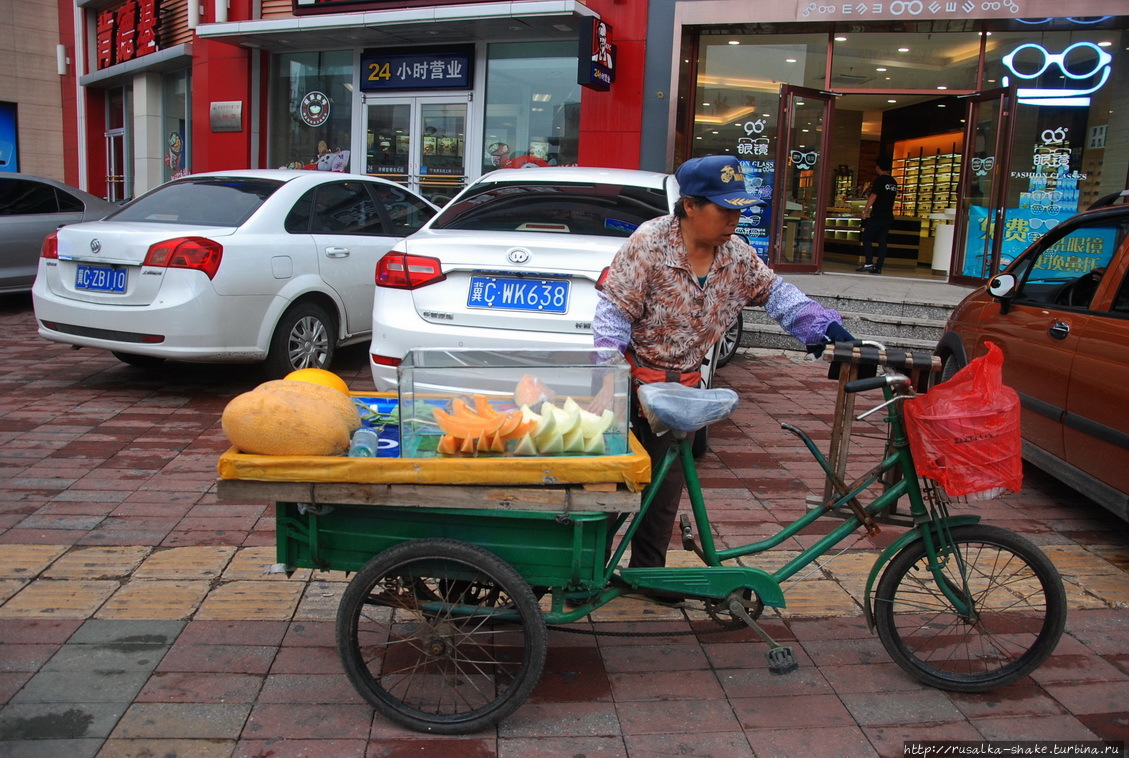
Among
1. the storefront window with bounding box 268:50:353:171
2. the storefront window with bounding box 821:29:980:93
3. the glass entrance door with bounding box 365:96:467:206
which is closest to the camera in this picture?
the storefront window with bounding box 821:29:980:93

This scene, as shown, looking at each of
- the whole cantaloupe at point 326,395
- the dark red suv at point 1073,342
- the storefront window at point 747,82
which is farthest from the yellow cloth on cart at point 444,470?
the storefront window at point 747,82

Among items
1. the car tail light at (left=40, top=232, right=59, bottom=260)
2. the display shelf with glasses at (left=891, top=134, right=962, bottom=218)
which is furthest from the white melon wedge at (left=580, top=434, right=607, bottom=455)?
the display shelf with glasses at (left=891, top=134, right=962, bottom=218)

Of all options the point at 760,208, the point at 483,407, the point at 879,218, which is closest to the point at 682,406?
the point at 483,407

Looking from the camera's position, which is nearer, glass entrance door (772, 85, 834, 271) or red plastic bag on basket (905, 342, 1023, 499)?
red plastic bag on basket (905, 342, 1023, 499)

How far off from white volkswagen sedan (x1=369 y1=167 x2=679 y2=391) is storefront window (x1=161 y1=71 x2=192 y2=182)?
13144mm

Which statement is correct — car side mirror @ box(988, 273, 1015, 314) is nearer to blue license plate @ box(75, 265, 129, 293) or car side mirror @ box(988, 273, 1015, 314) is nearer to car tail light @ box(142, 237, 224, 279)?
car tail light @ box(142, 237, 224, 279)

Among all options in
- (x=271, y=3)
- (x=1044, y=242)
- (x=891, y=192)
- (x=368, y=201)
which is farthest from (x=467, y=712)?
(x=271, y=3)

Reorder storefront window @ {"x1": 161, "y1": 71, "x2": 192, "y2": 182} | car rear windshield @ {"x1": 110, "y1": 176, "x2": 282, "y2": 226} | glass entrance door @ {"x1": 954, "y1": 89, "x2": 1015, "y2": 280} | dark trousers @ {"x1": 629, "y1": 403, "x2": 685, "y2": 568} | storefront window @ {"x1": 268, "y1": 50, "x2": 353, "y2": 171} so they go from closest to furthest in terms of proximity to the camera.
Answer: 1. dark trousers @ {"x1": 629, "y1": 403, "x2": 685, "y2": 568}
2. car rear windshield @ {"x1": 110, "y1": 176, "x2": 282, "y2": 226}
3. glass entrance door @ {"x1": 954, "y1": 89, "x2": 1015, "y2": 280}
4. storefront window @ {"x1": 268, "y1": 50, "x2": 353, "y2": 171}
5. storefront window @ {"x1": 161, "y1": 71, "x2": 192, "y2": 182}

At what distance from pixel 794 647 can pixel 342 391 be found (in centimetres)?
181

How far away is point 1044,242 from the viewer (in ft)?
17.4

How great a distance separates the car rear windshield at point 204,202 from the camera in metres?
6.61

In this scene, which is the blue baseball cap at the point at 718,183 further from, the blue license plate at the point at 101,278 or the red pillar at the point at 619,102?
the red pillar at the point at 619,102

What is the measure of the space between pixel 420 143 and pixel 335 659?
11428mm

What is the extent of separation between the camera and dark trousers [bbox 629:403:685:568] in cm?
321
